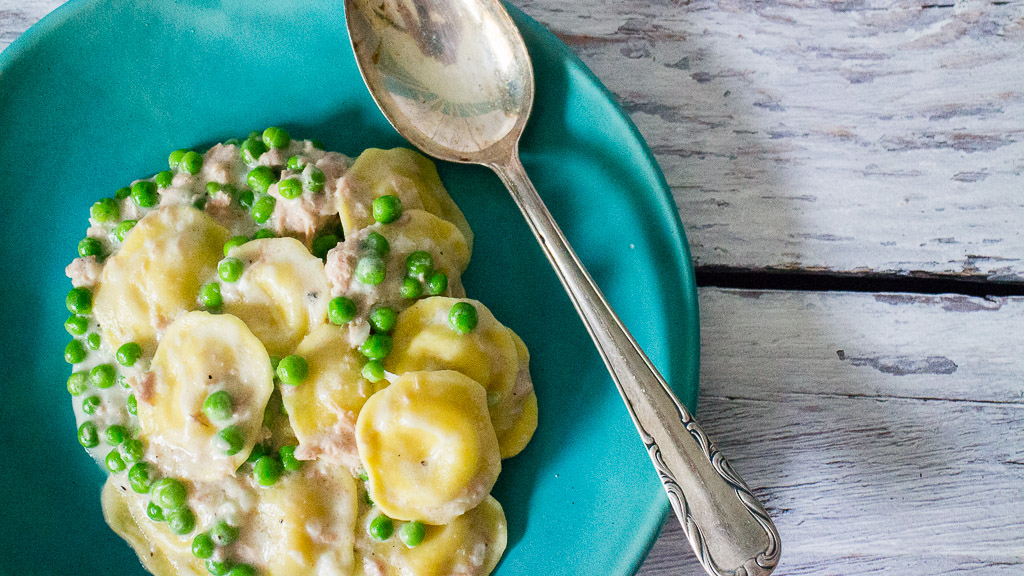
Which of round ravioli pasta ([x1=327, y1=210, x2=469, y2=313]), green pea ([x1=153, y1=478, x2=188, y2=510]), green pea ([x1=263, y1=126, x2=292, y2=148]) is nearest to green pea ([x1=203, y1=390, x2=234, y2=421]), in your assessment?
green pea ([x1=153, y1=478, x2=188, y2=510])

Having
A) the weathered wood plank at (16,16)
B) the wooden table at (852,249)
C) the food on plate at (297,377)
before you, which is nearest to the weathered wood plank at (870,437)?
the wooden table at (852,249)

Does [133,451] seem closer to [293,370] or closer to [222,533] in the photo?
[222,533]

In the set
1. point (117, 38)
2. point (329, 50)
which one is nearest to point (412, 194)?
point (329, 50)

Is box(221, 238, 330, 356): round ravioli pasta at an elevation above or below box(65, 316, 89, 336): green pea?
above

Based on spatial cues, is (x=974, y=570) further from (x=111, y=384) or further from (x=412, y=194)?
(x=111, y=384)

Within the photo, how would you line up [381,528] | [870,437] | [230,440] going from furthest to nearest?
[870,437] < [381,528] < [230,440]

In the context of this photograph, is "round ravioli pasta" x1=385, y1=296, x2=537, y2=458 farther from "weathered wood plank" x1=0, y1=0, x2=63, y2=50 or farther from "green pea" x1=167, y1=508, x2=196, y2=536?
"weathered wood plank" x1=0, y1=0, x2=63, y2=50

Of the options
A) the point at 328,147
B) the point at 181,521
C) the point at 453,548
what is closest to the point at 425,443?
the point at 453,548
